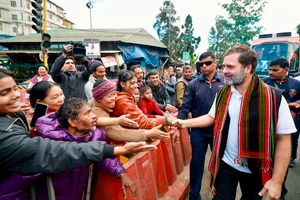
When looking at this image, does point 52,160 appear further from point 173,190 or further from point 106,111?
point 173,190

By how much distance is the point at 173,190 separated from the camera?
322 cm

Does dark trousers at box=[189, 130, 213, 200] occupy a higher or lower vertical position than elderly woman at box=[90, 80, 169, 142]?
lower

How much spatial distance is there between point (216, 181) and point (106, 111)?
1491 mm

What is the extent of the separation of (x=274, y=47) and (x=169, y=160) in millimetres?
13648

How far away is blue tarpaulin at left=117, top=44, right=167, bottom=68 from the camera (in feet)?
53.3

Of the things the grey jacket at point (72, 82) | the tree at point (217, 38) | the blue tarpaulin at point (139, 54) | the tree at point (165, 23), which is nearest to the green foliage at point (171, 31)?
the tree at point (165, 23)

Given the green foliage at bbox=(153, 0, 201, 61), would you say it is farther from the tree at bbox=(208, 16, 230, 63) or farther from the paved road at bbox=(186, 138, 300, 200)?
the paved road at bbox=(186, 138, 300, 200)

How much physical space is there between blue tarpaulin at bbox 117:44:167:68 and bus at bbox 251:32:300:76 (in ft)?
27.4

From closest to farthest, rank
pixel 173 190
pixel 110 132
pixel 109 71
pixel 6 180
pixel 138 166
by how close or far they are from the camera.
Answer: pixel 6 180
pixel 110 132
pixel 138 166
pixel 173 190
pixel 109 71

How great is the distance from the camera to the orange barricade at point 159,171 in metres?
2.84

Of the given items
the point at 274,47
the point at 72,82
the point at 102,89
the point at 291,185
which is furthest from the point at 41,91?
the point at 274,47

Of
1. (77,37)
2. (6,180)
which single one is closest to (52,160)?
(6,180)

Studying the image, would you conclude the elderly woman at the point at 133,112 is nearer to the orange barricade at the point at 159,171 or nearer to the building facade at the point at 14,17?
the orange barricade at the point at 159,171

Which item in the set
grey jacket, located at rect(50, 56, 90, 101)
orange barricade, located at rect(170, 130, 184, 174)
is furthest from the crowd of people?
grey jacket, located at rect(50, 56, 90, 101)
